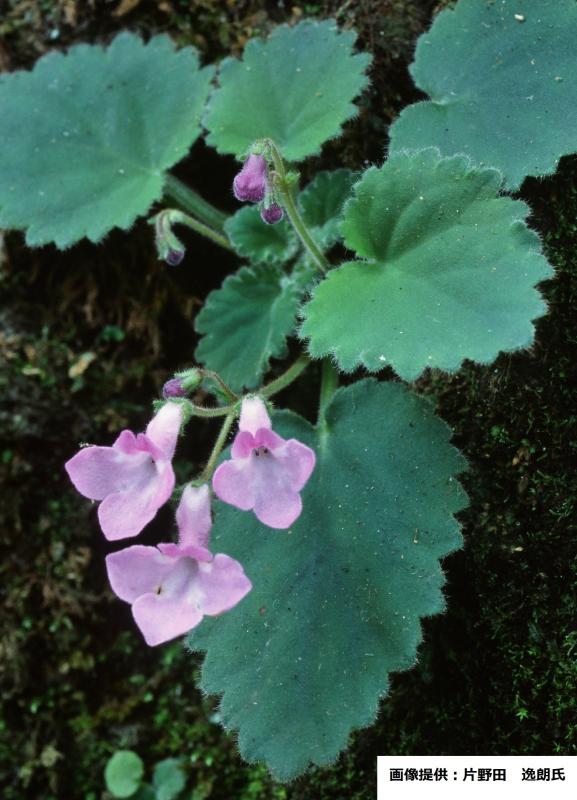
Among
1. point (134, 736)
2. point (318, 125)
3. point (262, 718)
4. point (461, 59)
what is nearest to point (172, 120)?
point (318, 125)

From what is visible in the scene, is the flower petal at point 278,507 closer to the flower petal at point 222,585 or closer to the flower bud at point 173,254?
the flower petal at point 222,585

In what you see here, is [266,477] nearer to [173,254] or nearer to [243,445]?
[243,445]

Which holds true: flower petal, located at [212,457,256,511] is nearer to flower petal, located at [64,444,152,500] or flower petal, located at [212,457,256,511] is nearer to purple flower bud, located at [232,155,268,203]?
flower petal, located at [64,444,152,500]

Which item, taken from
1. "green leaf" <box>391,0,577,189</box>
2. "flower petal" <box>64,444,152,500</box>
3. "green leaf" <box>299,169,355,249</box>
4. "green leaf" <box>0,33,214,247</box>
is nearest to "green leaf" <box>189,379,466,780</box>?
"flower petal" <box>64,444,152,500</box>

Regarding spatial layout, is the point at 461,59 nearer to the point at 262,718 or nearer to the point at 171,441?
the point at 171,441

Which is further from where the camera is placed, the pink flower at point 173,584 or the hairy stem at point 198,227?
the hairy stem at point 198,227

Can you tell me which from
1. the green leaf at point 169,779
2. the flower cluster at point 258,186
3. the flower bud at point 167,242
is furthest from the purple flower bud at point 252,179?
the green leaf at point 169,779

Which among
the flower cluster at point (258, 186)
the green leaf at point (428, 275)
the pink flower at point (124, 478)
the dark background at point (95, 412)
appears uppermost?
the flower cluster at point (258, 186)

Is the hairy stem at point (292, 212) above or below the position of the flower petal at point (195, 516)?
above
